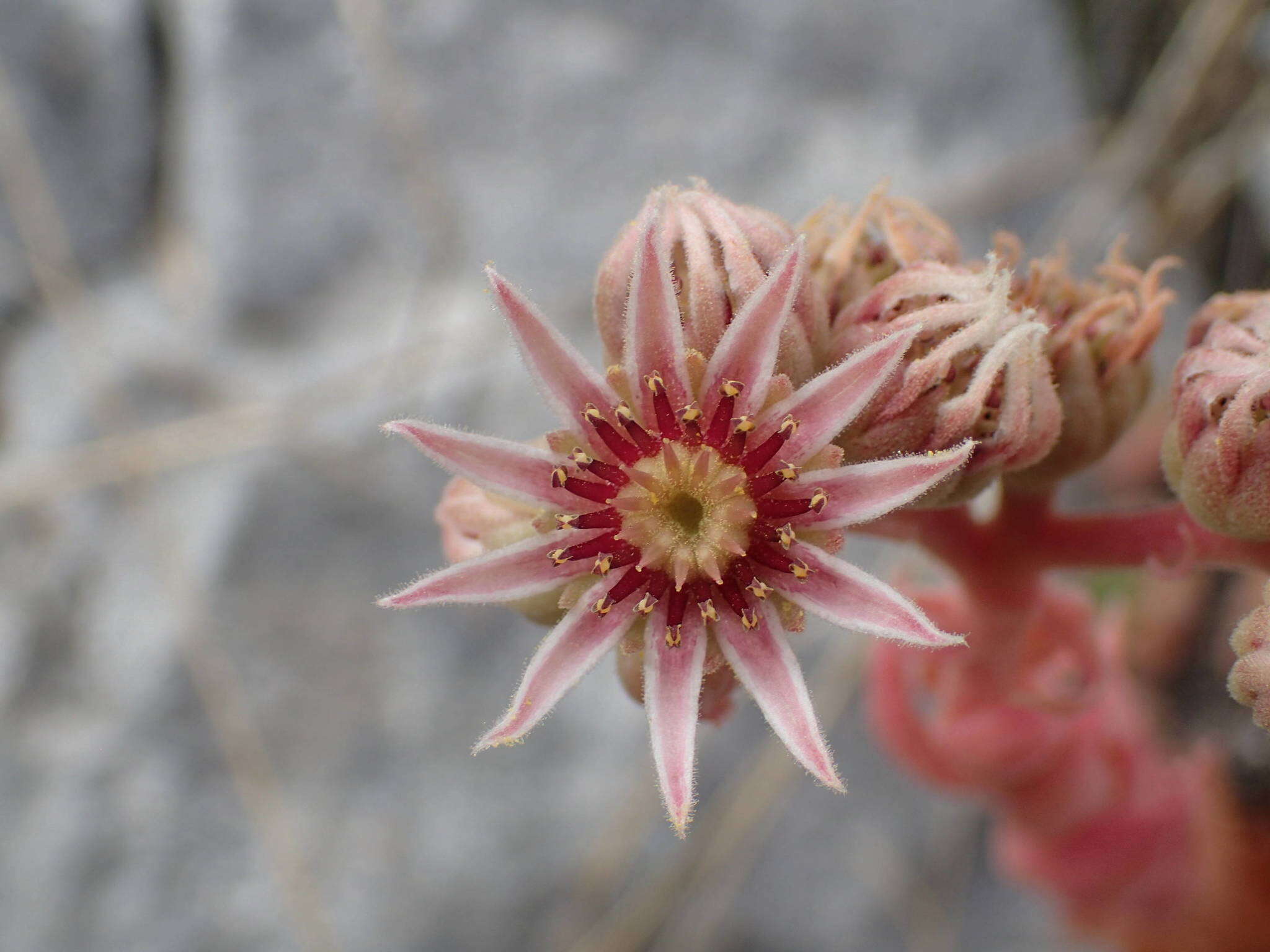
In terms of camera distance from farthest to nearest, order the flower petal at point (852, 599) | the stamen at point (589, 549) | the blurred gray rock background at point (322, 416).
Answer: the blurred gray rock background at point (322, 416), the stamen at point (589, 549), the flower petal at point (852, 599)

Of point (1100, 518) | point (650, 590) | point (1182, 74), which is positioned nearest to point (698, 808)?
point (1100, 518)

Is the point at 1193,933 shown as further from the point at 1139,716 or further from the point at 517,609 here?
the point at 517,609

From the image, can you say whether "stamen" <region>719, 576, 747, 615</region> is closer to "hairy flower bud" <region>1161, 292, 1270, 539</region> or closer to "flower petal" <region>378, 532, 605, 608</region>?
"flower petal" <region>378, 532, 605, 608</region>

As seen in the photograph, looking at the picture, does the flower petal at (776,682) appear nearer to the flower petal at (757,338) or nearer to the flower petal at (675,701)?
the flower petal at (675,701)

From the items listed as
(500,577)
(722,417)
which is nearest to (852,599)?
(722,417)

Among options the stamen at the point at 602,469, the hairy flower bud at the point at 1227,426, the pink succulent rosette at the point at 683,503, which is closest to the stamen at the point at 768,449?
the pink succulent rosette at the point at 683,503

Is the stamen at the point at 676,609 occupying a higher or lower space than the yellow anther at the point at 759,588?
higher
